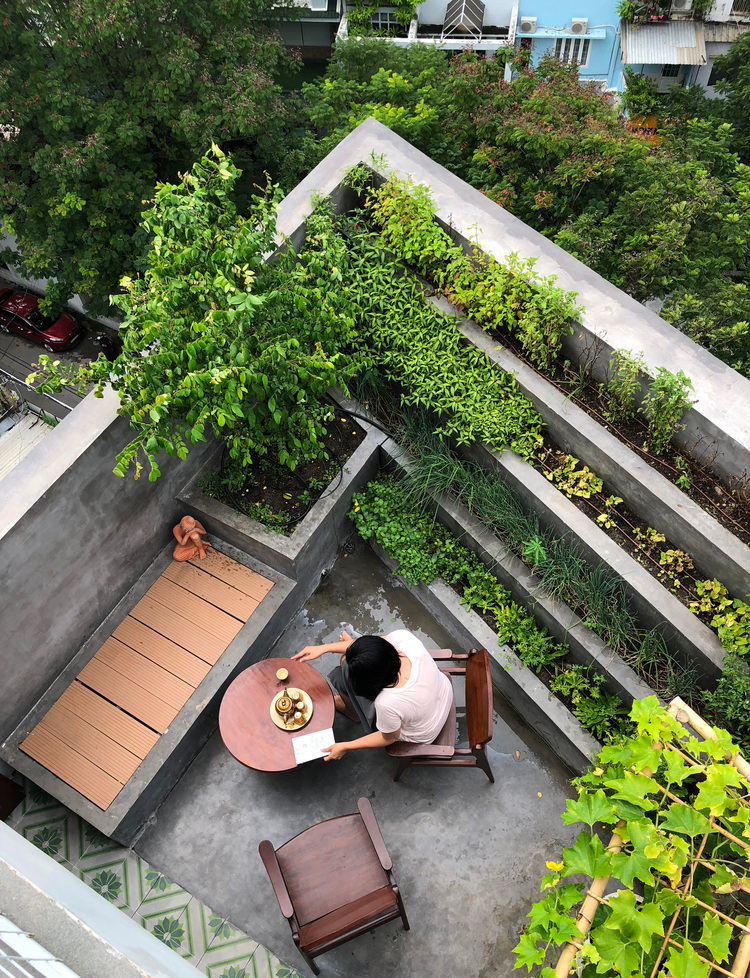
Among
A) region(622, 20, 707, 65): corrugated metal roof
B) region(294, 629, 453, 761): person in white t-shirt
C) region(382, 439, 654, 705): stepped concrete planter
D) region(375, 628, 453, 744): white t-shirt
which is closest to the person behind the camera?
region(294, 629, 453, 761): person in white t-shirt

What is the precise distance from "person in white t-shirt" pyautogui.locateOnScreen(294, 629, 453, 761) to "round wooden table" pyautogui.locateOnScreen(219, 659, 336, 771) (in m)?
0.18

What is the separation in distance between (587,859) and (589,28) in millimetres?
23790

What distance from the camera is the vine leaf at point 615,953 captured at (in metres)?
2.40

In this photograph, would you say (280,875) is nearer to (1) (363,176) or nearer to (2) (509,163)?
(1) (363,176)

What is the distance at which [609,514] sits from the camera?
14.6 feet

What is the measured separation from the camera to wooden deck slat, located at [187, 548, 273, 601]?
463 cm

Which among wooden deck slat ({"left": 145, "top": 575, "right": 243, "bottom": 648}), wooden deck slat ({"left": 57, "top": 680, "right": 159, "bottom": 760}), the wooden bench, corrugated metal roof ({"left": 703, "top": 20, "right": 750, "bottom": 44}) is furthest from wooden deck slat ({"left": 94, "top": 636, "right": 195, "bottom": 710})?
corrugated metal roof ({"left": 703, "top": 20, "right": 750, "bottom": 44})

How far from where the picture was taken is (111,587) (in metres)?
4.52

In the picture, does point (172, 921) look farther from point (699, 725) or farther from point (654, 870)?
point (699, 725)

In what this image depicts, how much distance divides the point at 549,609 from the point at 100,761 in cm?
295

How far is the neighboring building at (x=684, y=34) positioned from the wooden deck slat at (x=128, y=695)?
2168 cm

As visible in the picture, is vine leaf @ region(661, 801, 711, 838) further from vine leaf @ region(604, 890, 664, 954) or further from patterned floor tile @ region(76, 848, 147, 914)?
patterned floor tile @ region(76, 848, 147, 914)

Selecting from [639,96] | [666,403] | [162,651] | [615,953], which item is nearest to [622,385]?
[666,403]

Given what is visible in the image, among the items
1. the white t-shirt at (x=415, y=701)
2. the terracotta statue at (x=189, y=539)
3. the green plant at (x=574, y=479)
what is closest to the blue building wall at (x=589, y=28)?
the green plant at (x=574, y=479)
